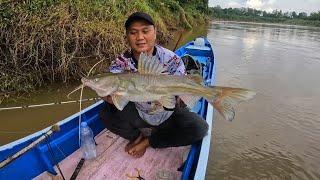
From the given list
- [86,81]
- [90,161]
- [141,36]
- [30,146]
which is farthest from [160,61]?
[30,146]

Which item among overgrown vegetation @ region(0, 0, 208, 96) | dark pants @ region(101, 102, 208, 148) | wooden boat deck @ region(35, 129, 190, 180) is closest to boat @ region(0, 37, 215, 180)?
wooden boat deck @ region(35, 129, 190, 180)

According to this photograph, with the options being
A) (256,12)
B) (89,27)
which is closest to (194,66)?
(89,27)

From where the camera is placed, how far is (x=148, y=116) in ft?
12.6

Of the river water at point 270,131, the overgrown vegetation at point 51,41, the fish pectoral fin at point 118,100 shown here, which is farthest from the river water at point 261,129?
the fish pectoral fin at point 118,100

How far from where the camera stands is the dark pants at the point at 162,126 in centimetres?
Result: 379

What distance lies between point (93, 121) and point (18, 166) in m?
1.22

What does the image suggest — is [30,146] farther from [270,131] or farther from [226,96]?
[270,131]

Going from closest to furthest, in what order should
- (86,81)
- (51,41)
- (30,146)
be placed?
(86,81) → (30,146) → (51,41)

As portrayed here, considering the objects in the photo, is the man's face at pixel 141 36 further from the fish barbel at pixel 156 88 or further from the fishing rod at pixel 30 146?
the fishing rod at pixel 30 146

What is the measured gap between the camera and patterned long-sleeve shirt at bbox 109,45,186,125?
3.75 meters

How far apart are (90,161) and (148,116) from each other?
819 millimetres

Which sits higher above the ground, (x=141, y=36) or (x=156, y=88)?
(x=141, y=36)

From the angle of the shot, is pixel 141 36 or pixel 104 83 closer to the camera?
pixel 104 83

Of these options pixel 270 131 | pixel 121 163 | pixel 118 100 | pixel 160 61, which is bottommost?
pixel 270 131
